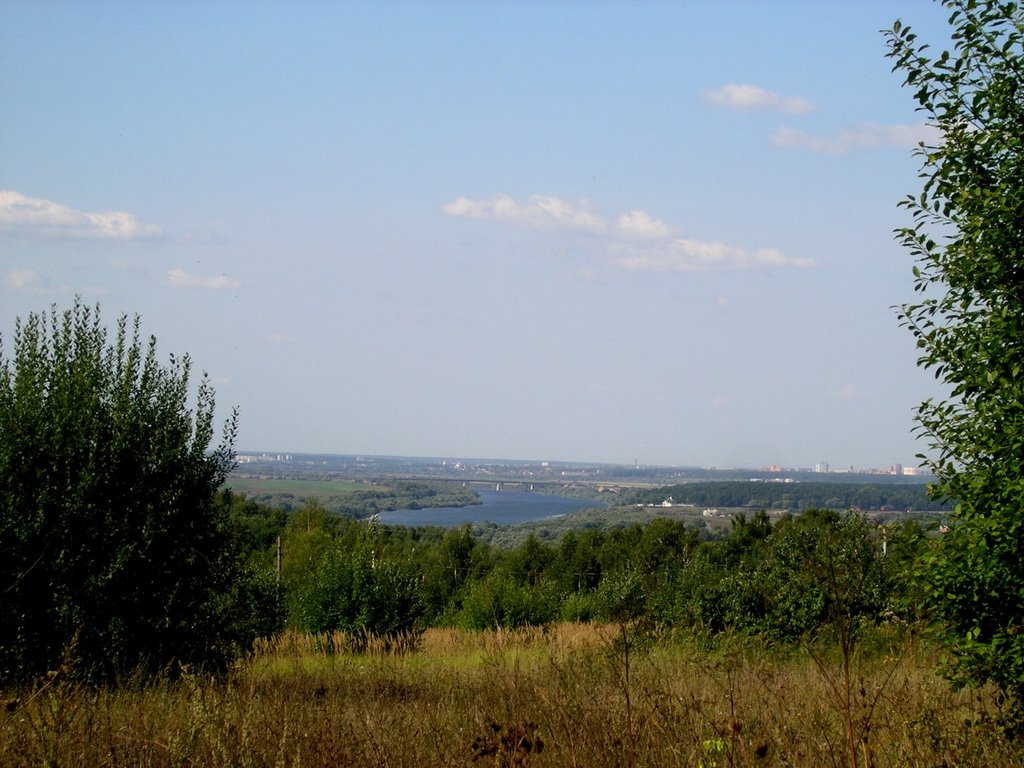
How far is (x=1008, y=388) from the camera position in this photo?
Answer: 589cm

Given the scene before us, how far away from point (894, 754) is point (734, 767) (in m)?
1.50

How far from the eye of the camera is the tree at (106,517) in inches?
386

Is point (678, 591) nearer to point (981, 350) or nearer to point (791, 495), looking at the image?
point (981, 350)

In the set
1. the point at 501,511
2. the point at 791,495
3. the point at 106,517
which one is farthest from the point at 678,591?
the point at 501,511

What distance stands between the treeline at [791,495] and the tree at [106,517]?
35854mm

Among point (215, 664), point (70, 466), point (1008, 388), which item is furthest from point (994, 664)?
point (70, 466)

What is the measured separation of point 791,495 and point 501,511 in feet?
213

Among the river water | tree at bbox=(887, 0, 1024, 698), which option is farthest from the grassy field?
the river water

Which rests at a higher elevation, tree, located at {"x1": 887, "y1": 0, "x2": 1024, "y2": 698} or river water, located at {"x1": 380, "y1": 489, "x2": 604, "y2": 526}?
tree, located at {"x1": 887, "y1": 0, "x2": 1024, "y2": 698}

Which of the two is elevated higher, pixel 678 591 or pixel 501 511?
pixel 678 591

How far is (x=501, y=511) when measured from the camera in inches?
5182

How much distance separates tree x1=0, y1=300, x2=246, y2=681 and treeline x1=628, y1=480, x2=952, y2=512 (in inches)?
1412

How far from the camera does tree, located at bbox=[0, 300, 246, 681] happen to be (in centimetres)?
980

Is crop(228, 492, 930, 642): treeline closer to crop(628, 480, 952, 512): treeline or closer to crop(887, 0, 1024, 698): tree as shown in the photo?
crop(887, 0, 1024, 698): tree
